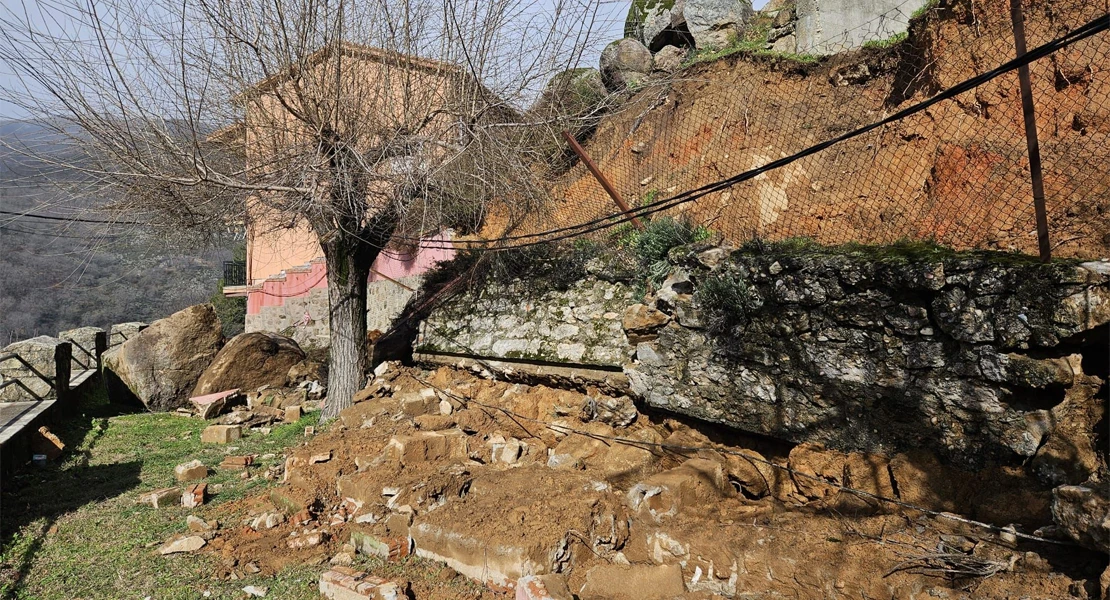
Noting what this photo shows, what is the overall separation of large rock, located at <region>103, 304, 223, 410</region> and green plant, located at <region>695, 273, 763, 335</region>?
31.1ft

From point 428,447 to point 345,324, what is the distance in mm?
3705

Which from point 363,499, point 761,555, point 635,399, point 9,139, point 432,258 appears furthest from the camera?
point 432,258

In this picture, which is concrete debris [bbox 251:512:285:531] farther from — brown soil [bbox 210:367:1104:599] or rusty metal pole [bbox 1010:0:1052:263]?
rusty metal pole [bbox 1010:0:1052:263]

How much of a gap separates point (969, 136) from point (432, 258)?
781cm

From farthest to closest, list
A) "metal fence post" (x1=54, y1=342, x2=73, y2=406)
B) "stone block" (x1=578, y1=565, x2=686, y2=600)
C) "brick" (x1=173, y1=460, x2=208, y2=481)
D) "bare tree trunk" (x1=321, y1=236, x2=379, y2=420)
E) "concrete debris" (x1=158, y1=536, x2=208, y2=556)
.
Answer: "metal fence post" (x1=54, y1=342, x2=73, y2=406) → "bare tree trunk" (x1=321, y1=236, x2=379, y2=420) → "brick" (x1=173, y1=460, x2=208, y2=481) → "concrete debris" (x1=158, y1=536, x2=208, y2=556) → "stone block" (x1=578, y1=565, x2=686, y2=600)

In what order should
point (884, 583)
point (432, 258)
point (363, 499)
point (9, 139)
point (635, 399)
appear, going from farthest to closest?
1. point (432, 258)
2. point (9, 139)
3. point (635, 399)
4. point (363, 499)
5. point (884, 583)

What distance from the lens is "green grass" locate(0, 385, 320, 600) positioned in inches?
172

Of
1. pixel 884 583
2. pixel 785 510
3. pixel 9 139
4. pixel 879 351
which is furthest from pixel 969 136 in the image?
pixel 9 139

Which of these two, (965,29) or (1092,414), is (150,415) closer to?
(1092,414)

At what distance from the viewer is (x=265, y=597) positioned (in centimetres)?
413

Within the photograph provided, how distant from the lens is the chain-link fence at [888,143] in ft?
16.2

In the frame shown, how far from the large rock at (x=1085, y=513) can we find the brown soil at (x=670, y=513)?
0.14 m

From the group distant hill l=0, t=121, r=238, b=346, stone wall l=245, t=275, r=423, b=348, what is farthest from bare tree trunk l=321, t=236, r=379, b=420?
stone wall l=245, t=275, r=423, b=348

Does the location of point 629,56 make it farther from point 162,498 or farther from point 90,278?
point 90,278
